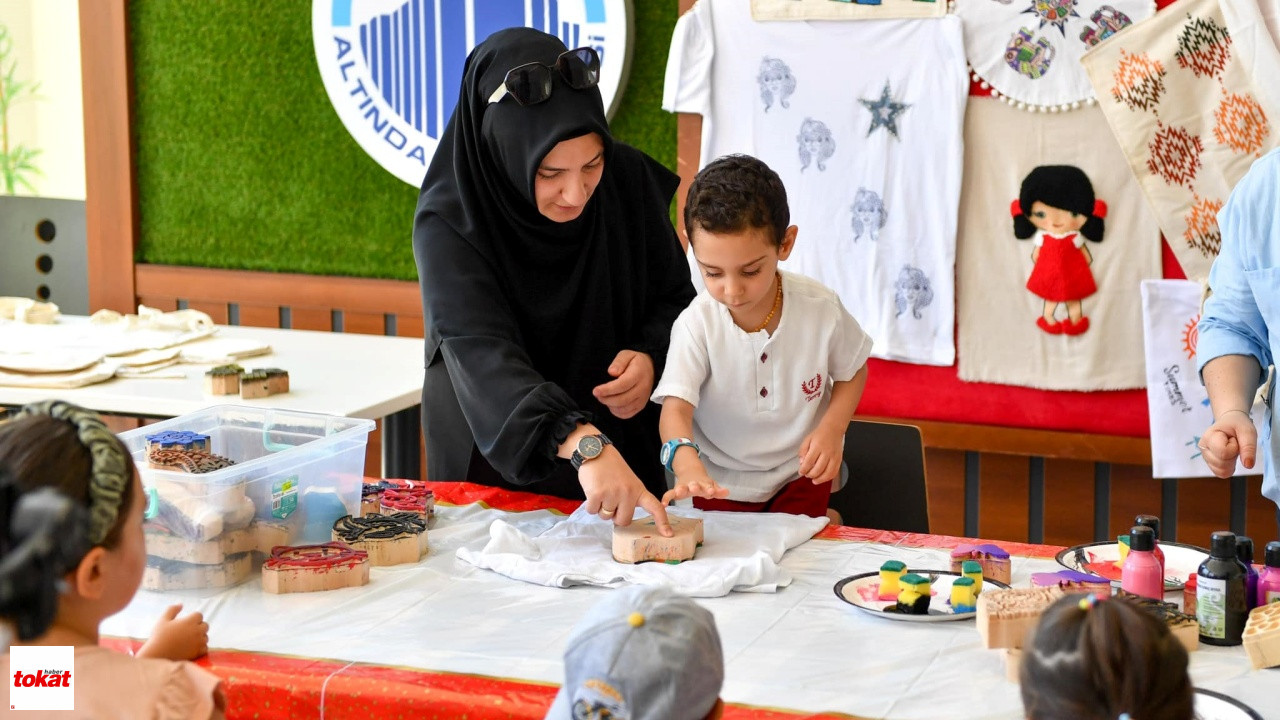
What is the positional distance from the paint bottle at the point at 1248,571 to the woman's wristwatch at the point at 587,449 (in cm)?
89

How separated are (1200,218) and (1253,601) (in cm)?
177

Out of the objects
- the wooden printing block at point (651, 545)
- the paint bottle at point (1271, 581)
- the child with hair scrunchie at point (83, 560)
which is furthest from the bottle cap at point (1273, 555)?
the child with hair scrunchie at point (83, 560)

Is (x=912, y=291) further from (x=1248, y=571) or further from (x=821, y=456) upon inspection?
(x=1248, y=571)

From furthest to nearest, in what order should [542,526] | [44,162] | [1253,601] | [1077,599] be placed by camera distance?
[44,162]
[542,526]
[1253,601]
[1077,599]

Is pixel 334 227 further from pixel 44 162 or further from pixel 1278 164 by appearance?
pixel 1278 164

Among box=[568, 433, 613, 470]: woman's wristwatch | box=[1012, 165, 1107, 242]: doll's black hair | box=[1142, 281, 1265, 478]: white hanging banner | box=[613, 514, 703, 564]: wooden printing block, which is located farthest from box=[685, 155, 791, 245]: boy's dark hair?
box=[1142, 281, 1265, 478]: white hanging banner

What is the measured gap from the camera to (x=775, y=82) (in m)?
3.64

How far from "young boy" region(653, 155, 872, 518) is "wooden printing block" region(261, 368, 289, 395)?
1196 mm

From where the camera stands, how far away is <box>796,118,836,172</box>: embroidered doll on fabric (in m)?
3.60

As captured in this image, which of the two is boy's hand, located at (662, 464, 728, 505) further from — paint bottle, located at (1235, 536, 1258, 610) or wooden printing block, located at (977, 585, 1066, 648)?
paint bottle, located at (1235, 536, 1258, 610)

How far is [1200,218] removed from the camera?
10.5 feet

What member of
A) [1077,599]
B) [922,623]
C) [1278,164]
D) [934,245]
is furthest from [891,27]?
[1077,599]

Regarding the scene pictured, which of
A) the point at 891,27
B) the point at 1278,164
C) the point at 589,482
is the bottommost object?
the point at 589,482

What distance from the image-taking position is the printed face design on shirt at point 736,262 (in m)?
2.12
